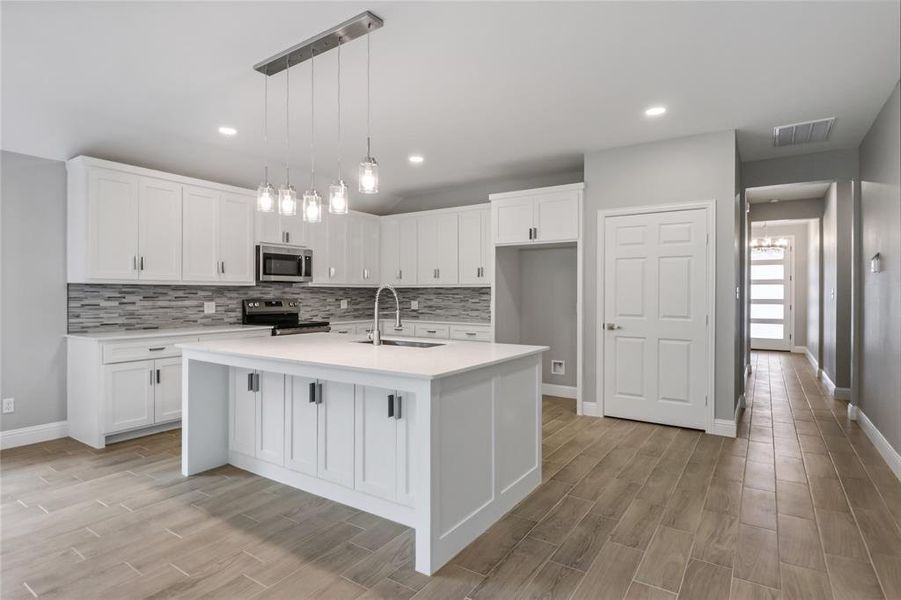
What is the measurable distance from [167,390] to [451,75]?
348 centimetres

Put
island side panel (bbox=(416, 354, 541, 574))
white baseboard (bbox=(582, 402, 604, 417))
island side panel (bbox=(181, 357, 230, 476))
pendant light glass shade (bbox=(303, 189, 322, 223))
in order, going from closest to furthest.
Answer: island side panel (bbox=(416, 354, 541, 574)), pendant light glass shade (bbox=(303, 189, 322, 223)), island side panel (bbox=(181, 357, 230, 476)), white baseboard (bbox=(582, 402, 604, 417))

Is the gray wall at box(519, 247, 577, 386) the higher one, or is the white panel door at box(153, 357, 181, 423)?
the gray wall at box(519, 247, 577, 386)

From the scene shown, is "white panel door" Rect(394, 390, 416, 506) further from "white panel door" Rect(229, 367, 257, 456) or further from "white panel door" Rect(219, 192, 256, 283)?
"white panel door" Rect(219, 192, 256, 283)

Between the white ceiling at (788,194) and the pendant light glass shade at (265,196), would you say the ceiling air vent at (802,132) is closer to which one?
the white ceiling at (788,194)

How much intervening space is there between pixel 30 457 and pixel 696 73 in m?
5.42

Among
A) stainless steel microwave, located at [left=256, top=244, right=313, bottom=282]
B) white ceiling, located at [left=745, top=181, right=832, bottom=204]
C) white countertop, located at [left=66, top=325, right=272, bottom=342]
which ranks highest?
white ceiling, located at [left=745, top=181, right=832, bottom=204]

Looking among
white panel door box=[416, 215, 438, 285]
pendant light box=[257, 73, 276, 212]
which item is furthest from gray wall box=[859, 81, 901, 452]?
white panel door box=[416, 215, 438, 285]

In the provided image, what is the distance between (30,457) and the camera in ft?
11.6

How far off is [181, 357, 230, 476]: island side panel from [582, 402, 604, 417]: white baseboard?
325cm

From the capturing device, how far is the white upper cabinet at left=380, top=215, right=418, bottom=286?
20.6 ft

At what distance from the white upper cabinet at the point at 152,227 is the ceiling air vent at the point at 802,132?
16.6 ft

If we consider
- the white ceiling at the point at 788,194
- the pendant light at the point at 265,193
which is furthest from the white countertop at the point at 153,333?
the white ceiling at the point at 788,194

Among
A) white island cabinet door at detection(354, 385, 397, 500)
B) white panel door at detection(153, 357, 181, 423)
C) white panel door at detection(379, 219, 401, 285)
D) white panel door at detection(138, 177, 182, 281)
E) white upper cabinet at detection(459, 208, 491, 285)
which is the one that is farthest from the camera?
white panel door at detection(379, 219, 401, 285)

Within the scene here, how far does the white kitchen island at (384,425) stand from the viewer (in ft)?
7.02
